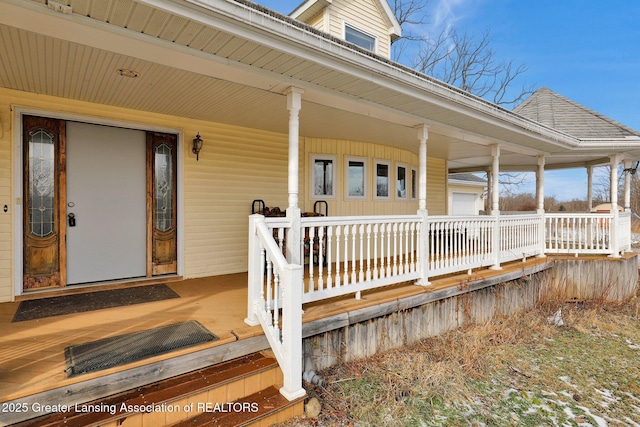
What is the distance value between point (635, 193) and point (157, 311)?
31.1 metres

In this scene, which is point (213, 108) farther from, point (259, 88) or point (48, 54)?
point (48, 54)

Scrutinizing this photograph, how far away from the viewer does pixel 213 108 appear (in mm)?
4359

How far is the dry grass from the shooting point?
284cm

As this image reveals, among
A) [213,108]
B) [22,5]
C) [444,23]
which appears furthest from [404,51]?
[22,5]

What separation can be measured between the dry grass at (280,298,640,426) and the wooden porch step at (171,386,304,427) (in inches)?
6.3

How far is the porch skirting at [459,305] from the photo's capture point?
11.0 ft

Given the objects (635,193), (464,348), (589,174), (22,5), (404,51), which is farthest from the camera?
(635,193)

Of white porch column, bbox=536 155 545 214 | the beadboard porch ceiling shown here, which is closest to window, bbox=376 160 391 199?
the beadboard porch ceiling

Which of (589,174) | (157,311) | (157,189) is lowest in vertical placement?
(157,311)

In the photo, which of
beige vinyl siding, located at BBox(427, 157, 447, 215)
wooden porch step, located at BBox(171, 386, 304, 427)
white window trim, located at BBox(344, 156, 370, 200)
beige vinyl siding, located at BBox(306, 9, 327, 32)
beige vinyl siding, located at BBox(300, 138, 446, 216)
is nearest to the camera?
→ wooden porch step, located at BBox(171, 386, 304, 427)

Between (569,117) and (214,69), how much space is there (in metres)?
8.08

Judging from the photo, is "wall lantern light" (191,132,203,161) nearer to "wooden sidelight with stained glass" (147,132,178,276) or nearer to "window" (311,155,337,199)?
"wooden sidelight with stained glass" (147,132,178,276)

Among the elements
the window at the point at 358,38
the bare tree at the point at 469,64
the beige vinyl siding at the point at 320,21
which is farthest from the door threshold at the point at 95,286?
the bare tree at the point at 469,64

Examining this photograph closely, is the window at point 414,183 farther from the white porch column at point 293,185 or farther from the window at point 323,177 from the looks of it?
the white porch column at point 293,185
